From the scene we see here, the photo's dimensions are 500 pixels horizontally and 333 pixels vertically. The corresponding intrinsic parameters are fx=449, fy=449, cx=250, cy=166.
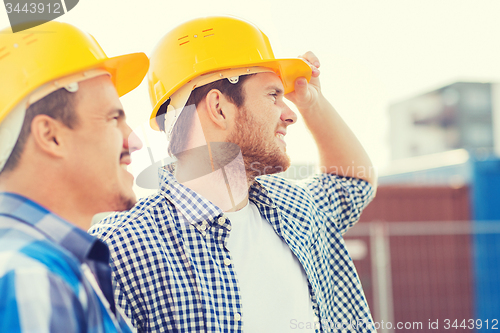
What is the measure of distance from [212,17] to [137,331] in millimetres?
1153

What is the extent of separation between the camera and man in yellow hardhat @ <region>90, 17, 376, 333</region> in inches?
57.1

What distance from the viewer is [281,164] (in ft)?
5.74

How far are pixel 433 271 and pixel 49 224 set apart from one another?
696 centimetres

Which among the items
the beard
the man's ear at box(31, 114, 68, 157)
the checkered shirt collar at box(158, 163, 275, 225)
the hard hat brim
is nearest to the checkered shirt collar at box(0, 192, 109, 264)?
the man's ear at box(31, 114, 68, 157)

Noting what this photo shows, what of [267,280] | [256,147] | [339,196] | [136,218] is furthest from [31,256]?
[339,196]

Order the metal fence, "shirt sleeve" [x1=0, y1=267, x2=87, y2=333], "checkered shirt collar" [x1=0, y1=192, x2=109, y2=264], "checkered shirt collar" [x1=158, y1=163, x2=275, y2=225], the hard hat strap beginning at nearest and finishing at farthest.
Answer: "shirt sleeve" [x1=0, y1=267, x2=87, y2=333]
"checkered shirt collar" [x1=0, y1=192, x2=109, y2=264]
"checkered shirt collar" [x1=158, y1=163, x2=275, y2=225]
the hard hat strap
the metal fence

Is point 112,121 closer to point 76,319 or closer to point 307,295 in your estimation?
point 76,319

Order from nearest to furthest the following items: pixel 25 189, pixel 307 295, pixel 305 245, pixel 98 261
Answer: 1. pixel 25 189
2. pixel 98 261
3. pixel 307 295
4. pixel 305 245

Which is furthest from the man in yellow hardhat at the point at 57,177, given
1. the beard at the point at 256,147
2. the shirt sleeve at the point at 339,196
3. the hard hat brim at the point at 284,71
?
the shirt sleeve at the point at 339,196

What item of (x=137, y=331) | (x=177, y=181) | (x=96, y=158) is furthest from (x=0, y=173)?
(x=177, y=181)

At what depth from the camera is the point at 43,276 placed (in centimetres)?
70

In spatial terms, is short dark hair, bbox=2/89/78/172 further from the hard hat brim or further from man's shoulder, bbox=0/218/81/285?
the hard hat brim

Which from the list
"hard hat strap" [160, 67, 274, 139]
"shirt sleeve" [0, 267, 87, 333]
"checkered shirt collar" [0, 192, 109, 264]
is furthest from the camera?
"hard hat strap" [160, 67, 274, 139]

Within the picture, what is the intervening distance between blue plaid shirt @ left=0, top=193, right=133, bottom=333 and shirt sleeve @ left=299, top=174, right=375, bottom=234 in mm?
A: 1290
